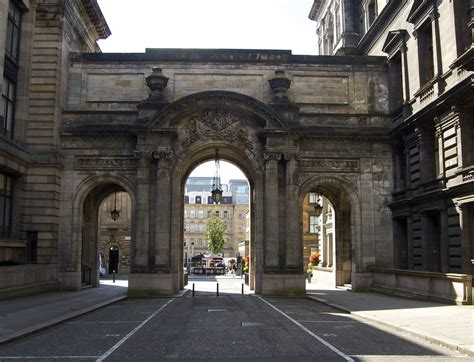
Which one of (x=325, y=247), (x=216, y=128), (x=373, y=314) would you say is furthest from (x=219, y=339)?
(x=325, y=247)

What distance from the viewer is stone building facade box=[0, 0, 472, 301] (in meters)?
28.9

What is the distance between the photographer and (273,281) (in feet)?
93.8

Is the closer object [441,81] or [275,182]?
[441,81]

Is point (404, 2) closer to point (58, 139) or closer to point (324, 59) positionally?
point (324, 59)

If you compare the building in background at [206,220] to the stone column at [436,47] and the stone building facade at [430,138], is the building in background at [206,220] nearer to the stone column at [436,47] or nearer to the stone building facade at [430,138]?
the stone building facade at [430,138]

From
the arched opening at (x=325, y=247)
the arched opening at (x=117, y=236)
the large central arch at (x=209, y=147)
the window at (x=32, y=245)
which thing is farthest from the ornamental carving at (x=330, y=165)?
the arched opening at (x=117, y=236)

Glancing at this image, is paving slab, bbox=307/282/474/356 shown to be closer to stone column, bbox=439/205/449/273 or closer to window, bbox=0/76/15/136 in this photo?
stone column, bbox=439/205/449/273

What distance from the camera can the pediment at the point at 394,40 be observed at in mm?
29531

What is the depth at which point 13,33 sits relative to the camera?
28141 millimetres

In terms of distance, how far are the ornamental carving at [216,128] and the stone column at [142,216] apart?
2482 millimetres

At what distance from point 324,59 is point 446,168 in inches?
433

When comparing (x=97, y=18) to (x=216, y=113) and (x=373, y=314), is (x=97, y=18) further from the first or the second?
(x=373, y=314)

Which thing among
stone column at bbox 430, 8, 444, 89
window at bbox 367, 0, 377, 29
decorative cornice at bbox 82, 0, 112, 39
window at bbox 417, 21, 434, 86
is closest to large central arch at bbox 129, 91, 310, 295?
window at bbox 417, 21, 434, 86

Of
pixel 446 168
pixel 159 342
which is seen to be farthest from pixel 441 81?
pixel 159 342
